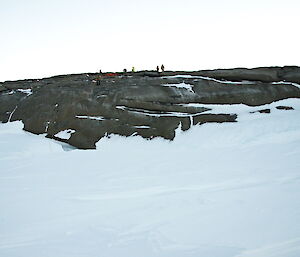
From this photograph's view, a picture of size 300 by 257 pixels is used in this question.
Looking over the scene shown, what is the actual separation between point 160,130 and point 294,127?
5.93m

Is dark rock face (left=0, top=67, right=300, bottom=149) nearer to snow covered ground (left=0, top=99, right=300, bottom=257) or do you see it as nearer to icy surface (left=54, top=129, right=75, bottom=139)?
icy surface (left=54, top=129, right=75, bottom=139)

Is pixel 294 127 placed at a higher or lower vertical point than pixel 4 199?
higher

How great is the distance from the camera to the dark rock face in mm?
13547

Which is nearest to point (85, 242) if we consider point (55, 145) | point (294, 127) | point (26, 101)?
point (55, 145)

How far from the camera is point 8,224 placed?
5270mm

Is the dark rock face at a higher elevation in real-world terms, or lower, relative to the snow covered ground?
higher

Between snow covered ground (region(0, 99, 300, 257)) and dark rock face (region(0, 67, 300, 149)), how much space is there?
1.73 meters

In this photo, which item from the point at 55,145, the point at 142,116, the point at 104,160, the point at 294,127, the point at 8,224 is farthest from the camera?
the point at 142,116

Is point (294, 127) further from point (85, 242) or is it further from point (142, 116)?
point (85, 242)

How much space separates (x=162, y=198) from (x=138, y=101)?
884 centimetres

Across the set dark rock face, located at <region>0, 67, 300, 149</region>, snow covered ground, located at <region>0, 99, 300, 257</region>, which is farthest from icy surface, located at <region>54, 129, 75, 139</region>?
snow covered ground, located at <region>0, 99, 300, 257</region>

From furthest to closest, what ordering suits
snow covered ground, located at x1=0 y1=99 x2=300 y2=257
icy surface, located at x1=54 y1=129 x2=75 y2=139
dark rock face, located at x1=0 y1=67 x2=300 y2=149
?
1. icy surface, located at x1=54 y1=129 x2=75 y2=139
2. dark rock face, located at x1=0 y1=67 x2=300 y2=149
3. snow covered ground, located at x1=0 y1=99 x2=300 y2=257

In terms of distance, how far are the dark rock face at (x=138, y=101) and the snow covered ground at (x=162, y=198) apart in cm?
173

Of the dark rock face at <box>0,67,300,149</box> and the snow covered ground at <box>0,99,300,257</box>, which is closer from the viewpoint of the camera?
the snow covered ground at <box>0,99,300,257</box>
